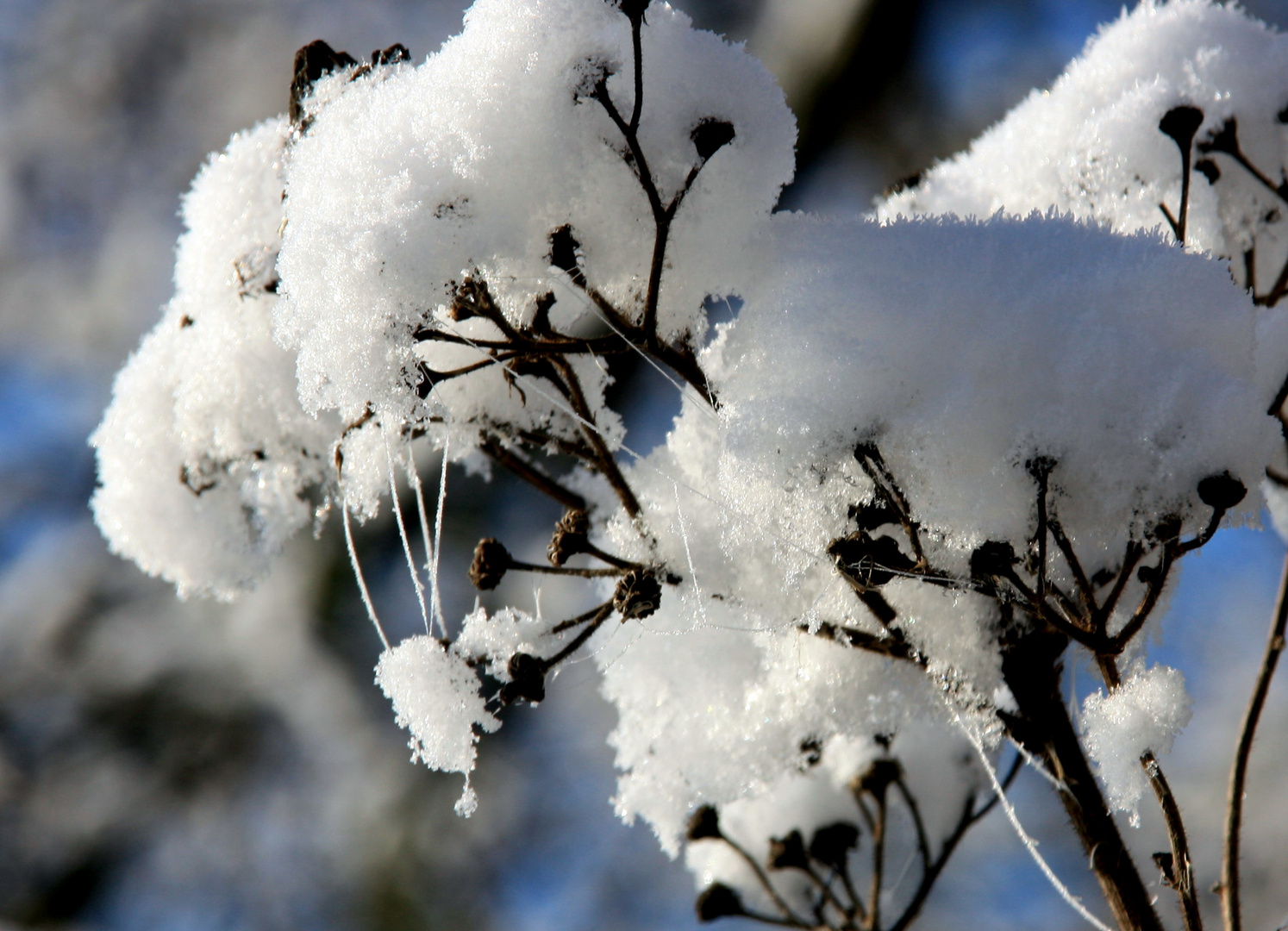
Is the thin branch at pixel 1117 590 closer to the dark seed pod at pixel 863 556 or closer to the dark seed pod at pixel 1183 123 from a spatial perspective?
the dark seed pod at pixel 863 556

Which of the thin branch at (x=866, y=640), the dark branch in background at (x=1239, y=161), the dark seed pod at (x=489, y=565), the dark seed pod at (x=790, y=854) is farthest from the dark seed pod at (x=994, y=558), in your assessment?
the dark seed pod at (x=790, y=854)

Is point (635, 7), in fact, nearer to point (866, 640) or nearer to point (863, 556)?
point (863, 556)

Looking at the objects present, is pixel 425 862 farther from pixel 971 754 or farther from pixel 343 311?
pixel 343 311

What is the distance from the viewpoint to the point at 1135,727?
66cm

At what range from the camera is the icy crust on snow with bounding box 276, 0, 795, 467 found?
62 cm

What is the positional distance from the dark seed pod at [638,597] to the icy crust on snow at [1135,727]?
33 centimetres

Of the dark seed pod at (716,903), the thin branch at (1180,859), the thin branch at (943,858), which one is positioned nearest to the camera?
the thin branch at (1180,859)

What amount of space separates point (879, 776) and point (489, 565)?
2.13 feet

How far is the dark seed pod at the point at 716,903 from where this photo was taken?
51.3 inches

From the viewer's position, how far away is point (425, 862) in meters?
4.27

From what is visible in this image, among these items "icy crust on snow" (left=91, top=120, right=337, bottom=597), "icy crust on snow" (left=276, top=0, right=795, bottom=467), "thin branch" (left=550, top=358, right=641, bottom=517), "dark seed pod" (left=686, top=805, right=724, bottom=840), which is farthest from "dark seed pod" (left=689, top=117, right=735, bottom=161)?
"dark seed pod" (left=686, top=805, right=724, bottom=840)

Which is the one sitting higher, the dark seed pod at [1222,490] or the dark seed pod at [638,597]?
the dark seed pod at [638,597]

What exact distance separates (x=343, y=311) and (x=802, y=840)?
968 millimetres

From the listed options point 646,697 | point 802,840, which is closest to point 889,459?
point 646,697
